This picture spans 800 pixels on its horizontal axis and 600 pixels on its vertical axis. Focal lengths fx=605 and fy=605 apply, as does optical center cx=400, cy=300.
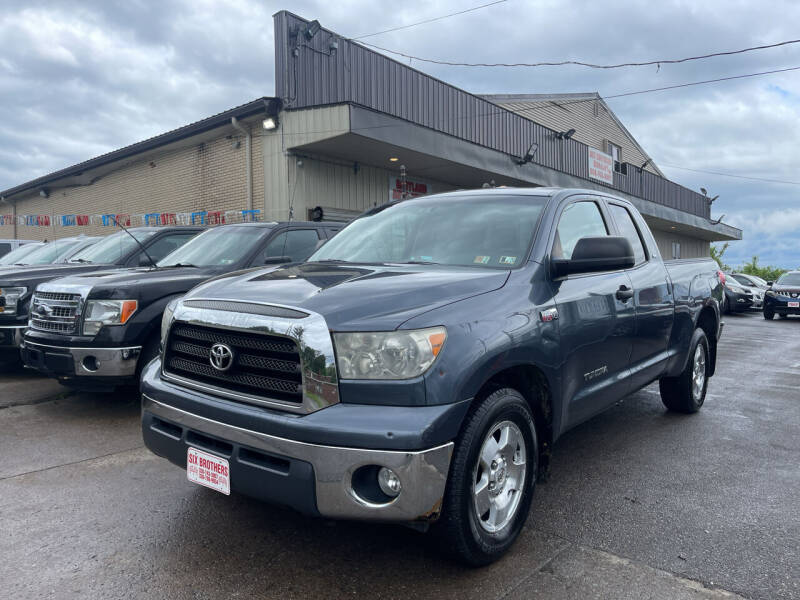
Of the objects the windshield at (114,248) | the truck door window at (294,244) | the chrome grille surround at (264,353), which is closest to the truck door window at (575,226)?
the chrome grille surround at (264,353)

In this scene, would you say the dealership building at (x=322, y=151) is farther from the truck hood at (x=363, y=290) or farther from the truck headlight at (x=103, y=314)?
the truck hood at (x=363, y=290)

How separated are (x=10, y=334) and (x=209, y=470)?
510cm

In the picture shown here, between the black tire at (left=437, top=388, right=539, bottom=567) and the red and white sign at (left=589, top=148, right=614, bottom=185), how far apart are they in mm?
19127

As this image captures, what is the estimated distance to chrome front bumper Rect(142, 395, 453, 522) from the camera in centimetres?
228

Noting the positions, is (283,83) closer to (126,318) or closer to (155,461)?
(126,318)

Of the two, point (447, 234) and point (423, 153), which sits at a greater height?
point (423, 153)

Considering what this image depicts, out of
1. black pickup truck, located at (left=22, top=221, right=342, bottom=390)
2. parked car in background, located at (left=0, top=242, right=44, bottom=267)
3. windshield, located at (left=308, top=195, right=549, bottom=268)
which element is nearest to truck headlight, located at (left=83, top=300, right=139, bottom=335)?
black pickup truck, located at (left=22, top=221, right=342, bottom=390)

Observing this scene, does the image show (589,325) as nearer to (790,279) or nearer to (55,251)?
(55,251)

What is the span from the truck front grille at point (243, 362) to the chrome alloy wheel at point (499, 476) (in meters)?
0.88

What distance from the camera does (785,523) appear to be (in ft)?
10.6

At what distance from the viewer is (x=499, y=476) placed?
9.16ft

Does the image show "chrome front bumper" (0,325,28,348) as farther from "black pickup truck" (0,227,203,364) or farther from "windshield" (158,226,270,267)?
"windshield" (158,226,270,267)

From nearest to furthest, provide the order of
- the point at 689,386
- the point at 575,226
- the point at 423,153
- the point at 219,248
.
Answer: the point at 575,226, the point at 689,386, the point at 219,248, the point at 423,153

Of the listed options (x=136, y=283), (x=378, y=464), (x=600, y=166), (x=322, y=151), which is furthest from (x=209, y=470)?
(x=600, y=166)
